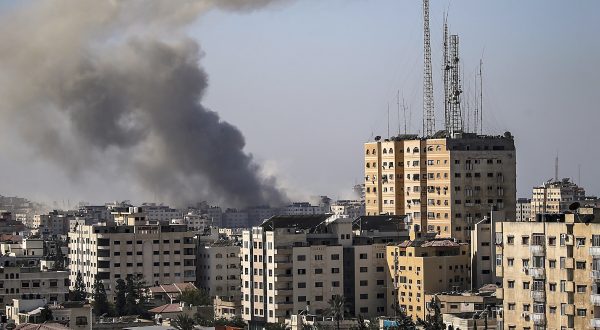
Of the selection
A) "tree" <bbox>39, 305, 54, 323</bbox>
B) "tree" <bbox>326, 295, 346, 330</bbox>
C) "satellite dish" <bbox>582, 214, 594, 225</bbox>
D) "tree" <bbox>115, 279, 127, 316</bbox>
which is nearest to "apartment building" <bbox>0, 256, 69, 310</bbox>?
"tree" <bbox>115, 279, 127, 316</bbox>

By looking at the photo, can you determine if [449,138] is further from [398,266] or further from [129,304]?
[129,304]

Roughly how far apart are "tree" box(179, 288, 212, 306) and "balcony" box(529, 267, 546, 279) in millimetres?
37315

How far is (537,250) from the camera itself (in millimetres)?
67750

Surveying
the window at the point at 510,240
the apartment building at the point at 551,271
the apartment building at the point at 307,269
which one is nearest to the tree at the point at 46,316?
the apartment building at the point at 307,269

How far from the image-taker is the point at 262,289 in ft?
326

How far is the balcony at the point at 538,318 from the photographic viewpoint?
219 feet

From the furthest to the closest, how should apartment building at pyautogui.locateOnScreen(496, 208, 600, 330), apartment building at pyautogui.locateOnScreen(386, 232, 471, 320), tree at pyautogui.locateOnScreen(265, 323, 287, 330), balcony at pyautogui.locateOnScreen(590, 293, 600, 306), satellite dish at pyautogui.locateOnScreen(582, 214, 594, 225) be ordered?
apartment building at pyautogui.locateOnScreen(386, 232, 471, 320) < tree at pyautogui.locateOnScreen(265, 323, 287, 330) < satellite dish at pyautogui.locateOnScreen(582, 214, 594, 225) < apartment building at pyautogui.locateOnScreen(496, 208, 600, 330) < balcony at pyautogui.locateOnScreen(590, 293, 600, 306)

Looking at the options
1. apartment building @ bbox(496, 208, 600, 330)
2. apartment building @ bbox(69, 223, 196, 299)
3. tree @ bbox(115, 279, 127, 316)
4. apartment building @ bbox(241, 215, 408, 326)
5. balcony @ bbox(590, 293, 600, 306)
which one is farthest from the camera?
apartment building @ bbox(69, 223, 196, 299)

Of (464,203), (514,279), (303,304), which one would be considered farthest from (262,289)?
(514,279)

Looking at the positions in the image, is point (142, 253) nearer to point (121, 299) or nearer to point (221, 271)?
point (221, 271)

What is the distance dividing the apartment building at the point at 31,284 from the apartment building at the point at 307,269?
11363 millimetres

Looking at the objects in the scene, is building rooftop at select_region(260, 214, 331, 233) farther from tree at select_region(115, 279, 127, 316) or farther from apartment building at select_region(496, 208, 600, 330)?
apartment building at select_region(496, 208, 600, 330)

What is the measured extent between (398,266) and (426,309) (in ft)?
17.5

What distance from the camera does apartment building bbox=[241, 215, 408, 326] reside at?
98.7m
